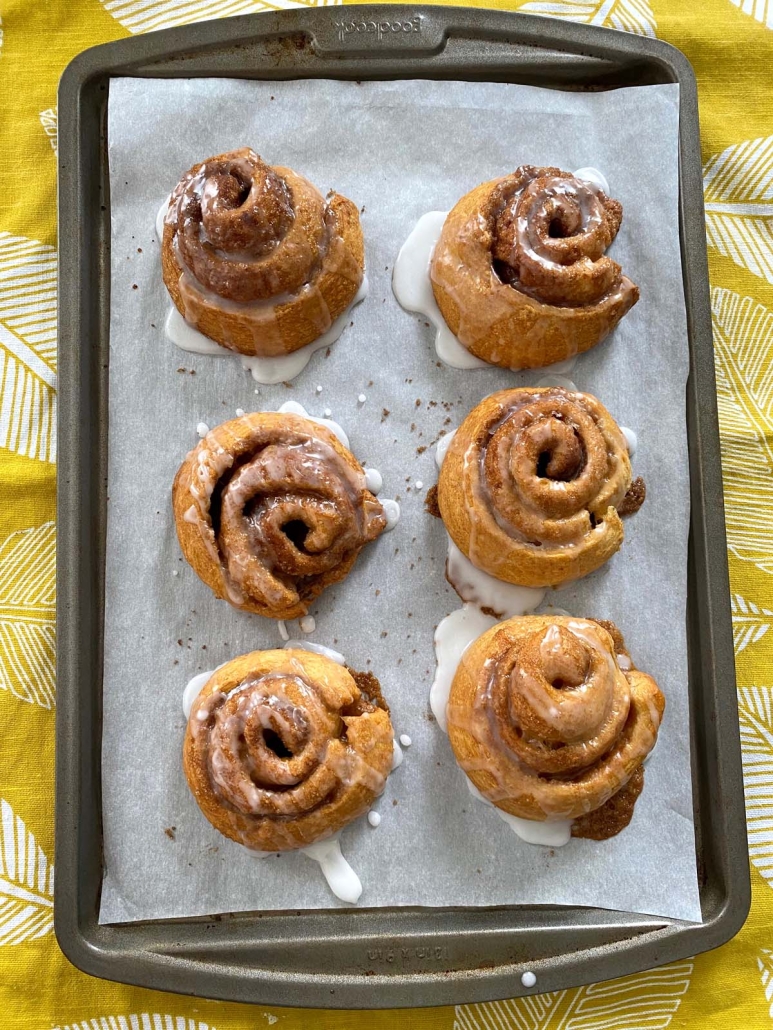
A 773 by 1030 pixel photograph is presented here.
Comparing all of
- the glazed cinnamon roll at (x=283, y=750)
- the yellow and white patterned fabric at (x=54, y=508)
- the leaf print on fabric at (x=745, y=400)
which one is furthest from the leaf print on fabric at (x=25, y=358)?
the leaf print on fabric at (x=745, y=400)

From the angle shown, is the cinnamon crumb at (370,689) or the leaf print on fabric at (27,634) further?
the leaf print on fabric at (27,634)

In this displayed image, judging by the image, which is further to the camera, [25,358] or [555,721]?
[25,358]

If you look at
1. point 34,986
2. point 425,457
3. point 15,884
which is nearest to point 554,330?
point 425,457

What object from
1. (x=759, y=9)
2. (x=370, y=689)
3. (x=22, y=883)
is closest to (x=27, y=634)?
(x=22, y=883)

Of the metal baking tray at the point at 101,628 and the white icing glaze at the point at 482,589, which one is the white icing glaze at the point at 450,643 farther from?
the metal baking tray at the point at 101,628

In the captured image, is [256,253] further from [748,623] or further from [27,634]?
[748,623]
